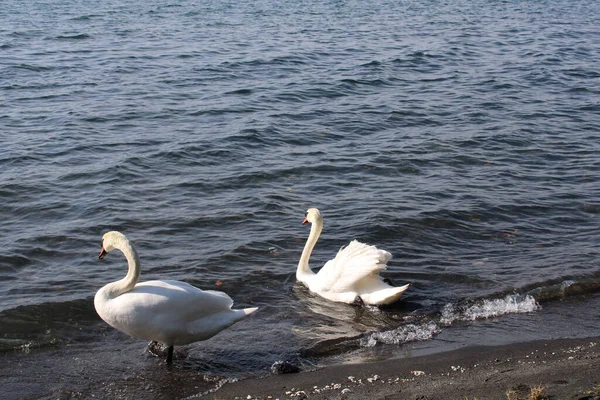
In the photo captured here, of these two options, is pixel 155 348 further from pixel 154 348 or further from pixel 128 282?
pixel 128 282

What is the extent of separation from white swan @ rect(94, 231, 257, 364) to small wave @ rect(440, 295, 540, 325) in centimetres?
218

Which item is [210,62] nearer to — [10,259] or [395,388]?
[10,259]

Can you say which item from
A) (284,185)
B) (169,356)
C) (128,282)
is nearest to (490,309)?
(169,356)

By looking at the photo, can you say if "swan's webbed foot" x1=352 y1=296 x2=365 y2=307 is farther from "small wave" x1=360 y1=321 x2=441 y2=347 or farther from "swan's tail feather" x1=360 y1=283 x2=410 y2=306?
"small wave" x1=360 y1=321 x2=441 y2=347

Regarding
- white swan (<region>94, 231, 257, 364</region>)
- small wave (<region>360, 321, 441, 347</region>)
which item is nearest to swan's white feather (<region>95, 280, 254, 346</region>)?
white swan (<region>94, 231, 257, 364</region>)

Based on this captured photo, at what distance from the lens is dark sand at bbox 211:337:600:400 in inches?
255

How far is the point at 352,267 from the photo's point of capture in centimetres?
941

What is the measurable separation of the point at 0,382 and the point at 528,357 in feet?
14.9

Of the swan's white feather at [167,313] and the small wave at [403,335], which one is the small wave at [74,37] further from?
the small wave at [403,335]

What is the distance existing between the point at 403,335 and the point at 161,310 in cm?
229

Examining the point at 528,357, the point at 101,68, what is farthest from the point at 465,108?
the point at 528,357

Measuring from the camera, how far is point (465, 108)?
18.1 meters

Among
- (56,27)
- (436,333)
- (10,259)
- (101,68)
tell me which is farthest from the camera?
(56,27)

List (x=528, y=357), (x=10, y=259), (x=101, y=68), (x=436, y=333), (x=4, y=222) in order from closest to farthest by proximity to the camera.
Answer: (x=528, y=357)
(x=436, y=333)
(x=10, y=259)
(x=4, y=222)
(x=101, y=68)
